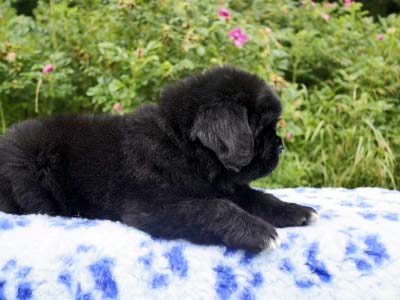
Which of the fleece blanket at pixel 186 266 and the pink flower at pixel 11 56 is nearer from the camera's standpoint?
the fleece blanket at pixel 186 266

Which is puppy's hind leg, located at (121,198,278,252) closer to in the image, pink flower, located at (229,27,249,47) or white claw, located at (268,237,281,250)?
white claw, located at (268,237,281,250)

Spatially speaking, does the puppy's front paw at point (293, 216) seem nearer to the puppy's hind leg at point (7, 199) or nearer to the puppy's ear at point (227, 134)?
the puppy's ear at point (227, 134)

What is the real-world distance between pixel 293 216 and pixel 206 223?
0.53 m

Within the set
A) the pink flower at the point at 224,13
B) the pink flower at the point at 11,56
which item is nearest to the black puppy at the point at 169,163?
the pink flower at the point at 11,56

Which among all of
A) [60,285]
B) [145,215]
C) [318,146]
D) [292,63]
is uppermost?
[145,215]

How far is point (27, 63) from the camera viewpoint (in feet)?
15.9

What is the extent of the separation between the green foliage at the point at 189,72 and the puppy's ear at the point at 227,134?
2.02 metres

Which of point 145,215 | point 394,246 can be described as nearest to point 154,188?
point 145,215

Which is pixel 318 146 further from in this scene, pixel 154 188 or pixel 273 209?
pixel 154 188

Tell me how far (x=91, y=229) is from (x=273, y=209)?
0.86 meters

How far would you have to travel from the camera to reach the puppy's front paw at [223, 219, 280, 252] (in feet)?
7.51

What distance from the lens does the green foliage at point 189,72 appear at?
4.65 m

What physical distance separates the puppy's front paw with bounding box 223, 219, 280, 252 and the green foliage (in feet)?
7.58

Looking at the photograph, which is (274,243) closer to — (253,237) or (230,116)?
(253,237)
